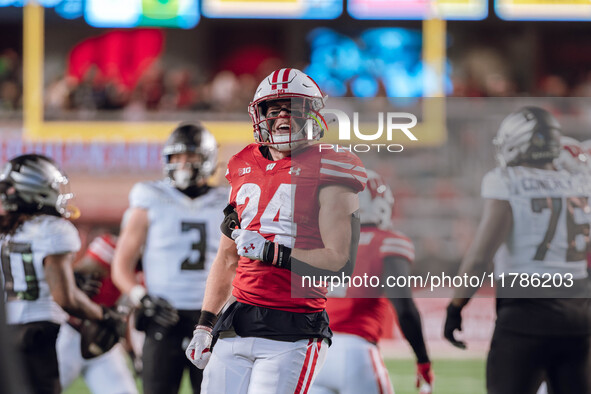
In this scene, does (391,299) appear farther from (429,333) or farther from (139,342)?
(429,333)

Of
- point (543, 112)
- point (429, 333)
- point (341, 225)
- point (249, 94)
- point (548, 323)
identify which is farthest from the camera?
point (249, 94)

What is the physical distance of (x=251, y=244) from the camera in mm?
3109

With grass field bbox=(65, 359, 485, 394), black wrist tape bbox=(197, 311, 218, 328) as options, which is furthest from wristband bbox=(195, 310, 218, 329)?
grass field bbox=(65, 359, 485, 394)

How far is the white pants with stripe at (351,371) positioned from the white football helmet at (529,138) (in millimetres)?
1061

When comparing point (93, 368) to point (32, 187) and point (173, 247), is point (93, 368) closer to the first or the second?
point (173, 247)

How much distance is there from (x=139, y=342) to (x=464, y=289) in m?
2.96

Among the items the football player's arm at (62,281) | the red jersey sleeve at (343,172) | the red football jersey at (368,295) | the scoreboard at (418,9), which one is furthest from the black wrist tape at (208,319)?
the scoreboard at (418,9)

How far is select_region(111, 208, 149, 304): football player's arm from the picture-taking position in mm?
4764

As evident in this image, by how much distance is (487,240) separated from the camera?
400 centimetres

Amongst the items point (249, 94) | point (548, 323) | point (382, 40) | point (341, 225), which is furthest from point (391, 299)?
point (382, 40)

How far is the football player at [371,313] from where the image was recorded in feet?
12.5

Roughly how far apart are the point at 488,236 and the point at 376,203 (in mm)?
521

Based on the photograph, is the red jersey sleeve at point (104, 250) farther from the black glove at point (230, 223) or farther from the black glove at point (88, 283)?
the black glove at point (230, 223)

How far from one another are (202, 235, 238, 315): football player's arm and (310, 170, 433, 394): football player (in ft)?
2.11
